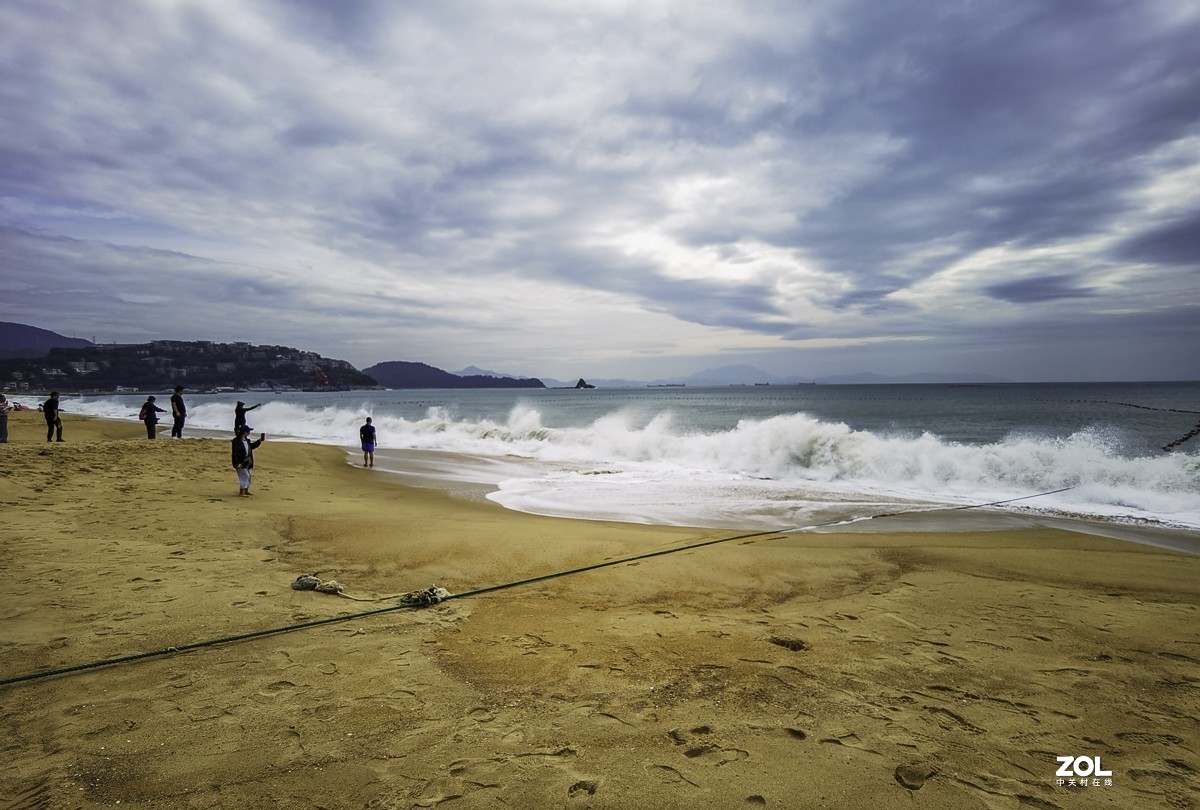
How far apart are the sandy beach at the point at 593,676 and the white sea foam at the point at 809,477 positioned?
10.8ft

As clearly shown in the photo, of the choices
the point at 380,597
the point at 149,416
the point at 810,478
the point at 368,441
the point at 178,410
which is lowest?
the point at 810,478

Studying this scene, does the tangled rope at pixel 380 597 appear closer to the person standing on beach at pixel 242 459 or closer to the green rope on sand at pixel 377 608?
the green rope on sand at pixel 377 608

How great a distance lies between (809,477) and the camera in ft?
48.0

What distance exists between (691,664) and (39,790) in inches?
140

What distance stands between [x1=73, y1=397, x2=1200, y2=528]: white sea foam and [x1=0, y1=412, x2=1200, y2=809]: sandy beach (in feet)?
10.8

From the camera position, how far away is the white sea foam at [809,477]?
10.1m

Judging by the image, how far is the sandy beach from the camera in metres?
2.65

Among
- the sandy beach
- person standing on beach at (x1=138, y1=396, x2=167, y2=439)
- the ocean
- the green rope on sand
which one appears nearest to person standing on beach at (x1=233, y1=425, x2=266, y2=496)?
the sandy beach

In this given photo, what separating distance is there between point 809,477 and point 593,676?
12.4 m

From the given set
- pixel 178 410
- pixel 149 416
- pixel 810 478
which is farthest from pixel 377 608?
pixel 149 416

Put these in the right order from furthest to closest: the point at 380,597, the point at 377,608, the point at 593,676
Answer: the point at 380,597 → the point at 377,608 → the point at 593,676

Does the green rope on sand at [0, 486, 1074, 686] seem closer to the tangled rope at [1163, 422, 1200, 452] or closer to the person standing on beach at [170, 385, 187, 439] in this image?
the person standing on beach at [170, 385, 187, 439]

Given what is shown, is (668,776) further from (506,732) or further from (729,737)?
(506,732)

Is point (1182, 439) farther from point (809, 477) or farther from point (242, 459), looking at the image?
point (242, 459)
